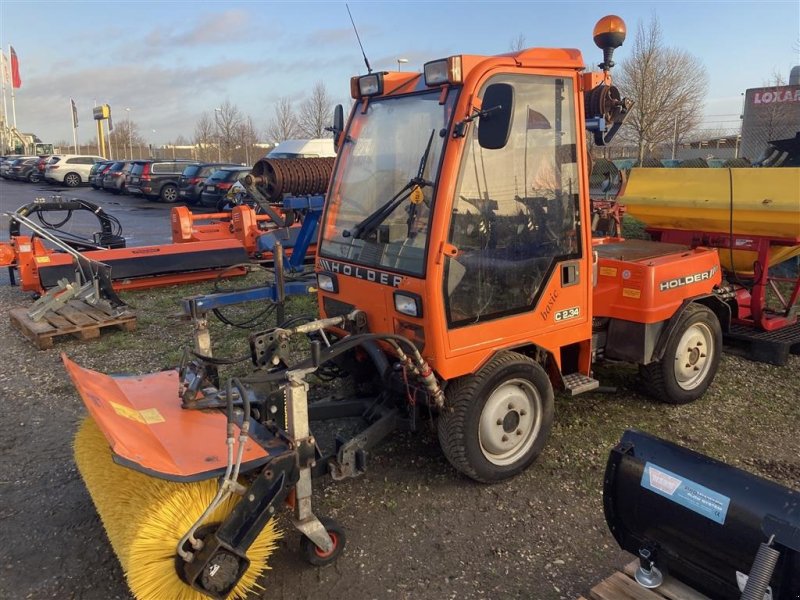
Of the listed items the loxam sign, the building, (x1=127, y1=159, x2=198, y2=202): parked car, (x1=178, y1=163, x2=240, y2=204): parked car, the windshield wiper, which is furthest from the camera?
(x1=127, y1=159, x2=198, y2=202): parked car

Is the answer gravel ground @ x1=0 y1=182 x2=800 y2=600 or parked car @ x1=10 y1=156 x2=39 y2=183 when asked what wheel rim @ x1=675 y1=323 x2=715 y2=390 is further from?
parked car @ x1=10 y1=156 x2=39 y2=183

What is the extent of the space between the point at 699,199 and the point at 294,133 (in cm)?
3692

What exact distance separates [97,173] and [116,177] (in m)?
→ 3.94

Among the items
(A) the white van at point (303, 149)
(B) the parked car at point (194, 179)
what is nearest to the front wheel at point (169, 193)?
(B) the parked car at point (194, 179)

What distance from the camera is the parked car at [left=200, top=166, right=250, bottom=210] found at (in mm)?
18916

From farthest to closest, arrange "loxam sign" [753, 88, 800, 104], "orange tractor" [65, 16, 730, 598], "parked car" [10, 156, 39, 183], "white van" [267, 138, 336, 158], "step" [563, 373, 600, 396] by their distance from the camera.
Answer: "parked car" [10, 156, 39, 183] → "loxam sign" [753, 88, 800, 104] → "white van" [267, 138, 336, 158] → "step" [563, 373, 600, 396] → "orange tractor" [65, 16, 730, 598]

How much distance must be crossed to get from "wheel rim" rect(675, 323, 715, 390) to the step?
102 cm

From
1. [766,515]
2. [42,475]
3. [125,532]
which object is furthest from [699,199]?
[42,475]

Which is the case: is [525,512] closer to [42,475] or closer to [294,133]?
[42,475]

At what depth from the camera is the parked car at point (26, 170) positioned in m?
33.5

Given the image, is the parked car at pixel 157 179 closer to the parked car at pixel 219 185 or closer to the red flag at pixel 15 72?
the parked car at pixel 219 185

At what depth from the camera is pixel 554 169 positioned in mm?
3770

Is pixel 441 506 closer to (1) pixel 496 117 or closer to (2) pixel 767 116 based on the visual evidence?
(1) pixel 496 117

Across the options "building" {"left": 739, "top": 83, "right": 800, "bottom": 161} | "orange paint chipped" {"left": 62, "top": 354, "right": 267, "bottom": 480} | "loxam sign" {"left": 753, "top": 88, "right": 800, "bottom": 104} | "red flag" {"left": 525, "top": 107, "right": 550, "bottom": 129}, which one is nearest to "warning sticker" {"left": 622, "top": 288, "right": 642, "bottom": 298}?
"red flag" {"left": 525, "top": 107, "right": 550, "bottom": 129}
